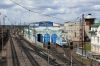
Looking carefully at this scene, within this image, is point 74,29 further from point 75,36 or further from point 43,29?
point 43,29

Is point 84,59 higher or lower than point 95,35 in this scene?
lower

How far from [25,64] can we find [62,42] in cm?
3484

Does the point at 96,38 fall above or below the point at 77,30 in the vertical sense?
below

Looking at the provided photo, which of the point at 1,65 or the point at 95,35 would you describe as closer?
the point at 1,65

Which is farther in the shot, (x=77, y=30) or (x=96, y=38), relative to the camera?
(x=77, y=30)

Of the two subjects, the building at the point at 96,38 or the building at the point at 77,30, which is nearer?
the building at the point at 96,38

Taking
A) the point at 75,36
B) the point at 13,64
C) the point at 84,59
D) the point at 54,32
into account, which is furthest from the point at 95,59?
the point at 75,36

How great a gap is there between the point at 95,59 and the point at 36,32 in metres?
50.1

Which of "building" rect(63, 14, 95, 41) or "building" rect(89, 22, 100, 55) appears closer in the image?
"building" rect(89, 22, 100, 55)

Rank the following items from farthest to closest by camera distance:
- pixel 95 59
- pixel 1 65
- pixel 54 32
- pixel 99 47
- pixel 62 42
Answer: pixel 54 32 < pixel 62 42 < pixel 99 47 < pixel 95 59 < pixel 1 65

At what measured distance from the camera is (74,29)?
350 feet

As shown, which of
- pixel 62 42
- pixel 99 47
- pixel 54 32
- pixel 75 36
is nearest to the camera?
pixel 99 47

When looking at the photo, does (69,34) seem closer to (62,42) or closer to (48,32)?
(48,32)

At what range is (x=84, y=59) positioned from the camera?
158 ft
